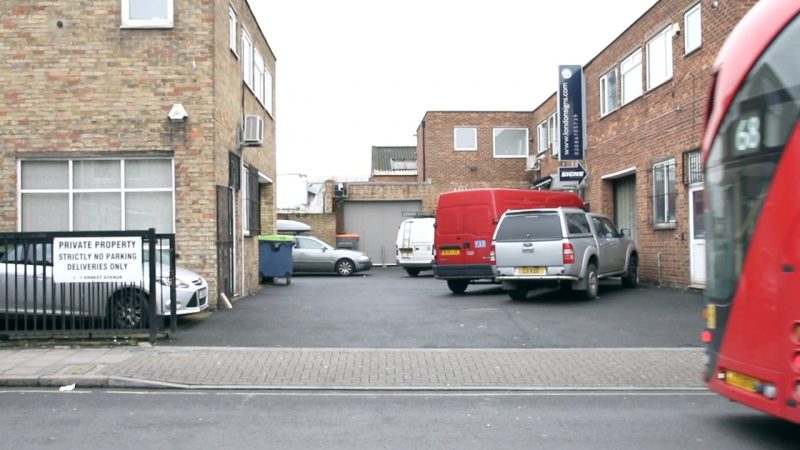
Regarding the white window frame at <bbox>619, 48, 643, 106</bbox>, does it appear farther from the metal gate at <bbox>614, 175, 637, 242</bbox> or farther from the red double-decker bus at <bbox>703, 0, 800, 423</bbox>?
the red double-decker bus at <bbox>703, 0, 800, 423</bbox>

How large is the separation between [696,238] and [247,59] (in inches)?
434

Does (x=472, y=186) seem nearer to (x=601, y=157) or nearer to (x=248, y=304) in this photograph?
(x=601, y=157)

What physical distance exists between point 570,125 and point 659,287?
7966mm

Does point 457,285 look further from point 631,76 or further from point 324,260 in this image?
point 324,260

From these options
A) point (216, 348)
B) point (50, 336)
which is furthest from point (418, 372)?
point (50, 336)

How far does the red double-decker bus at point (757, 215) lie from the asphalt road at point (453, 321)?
475cm

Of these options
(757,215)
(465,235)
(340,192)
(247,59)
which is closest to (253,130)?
(247,59)

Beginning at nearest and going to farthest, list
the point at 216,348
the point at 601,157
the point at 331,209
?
the point at 216,348
the point at 601,157
the point at 331,209

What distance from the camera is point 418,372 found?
9211 millimetres

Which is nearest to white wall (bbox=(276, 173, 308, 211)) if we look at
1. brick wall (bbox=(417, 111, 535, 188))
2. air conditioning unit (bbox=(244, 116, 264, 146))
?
brick wall (bbox=(417, 111, 535, 188))

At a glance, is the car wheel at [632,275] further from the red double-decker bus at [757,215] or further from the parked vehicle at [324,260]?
the red double-decker bus at [757,215]

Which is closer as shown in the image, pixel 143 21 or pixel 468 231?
pixel 143 21

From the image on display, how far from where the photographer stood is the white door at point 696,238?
16312mm

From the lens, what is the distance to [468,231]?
18344mm
